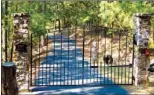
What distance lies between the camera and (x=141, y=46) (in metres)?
8.67

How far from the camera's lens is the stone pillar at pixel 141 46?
8625 mm

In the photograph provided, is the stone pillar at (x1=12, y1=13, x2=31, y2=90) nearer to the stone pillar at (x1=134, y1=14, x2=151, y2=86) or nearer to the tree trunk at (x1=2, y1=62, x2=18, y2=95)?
the tree trunk at (x1=2, y1=62, x2=18, y2=95)

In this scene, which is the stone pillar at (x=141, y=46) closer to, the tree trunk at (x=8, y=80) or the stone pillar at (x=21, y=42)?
the stone pillar at (x=21, y=42)

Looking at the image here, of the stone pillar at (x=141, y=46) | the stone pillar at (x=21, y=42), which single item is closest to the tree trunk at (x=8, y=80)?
the stone pillar at (x=21, y=42)

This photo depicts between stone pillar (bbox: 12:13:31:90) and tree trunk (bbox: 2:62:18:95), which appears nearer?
tree trunk (bbox: 2:62:18:95)

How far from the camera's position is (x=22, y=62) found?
8.29 meters

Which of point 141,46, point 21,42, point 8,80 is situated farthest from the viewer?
point 141,46

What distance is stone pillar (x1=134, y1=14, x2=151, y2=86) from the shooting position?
8625mm

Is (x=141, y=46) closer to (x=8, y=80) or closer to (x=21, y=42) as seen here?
(x=21, y=42)

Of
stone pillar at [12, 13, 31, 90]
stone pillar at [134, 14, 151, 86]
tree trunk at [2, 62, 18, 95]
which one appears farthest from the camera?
stone pillar at [134, 14, 151, 86]

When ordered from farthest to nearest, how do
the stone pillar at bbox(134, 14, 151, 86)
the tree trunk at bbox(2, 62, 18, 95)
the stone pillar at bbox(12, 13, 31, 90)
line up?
the stone pillar at bbox(134, 14, 151, 86)
the stone pillar at bbox(12, 13, 31, 90)
the tree trunk at bbox(2, 62, 18, 95)

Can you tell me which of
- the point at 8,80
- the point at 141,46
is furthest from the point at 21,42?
the point at 141,46

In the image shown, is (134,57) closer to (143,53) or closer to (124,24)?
(143,53)

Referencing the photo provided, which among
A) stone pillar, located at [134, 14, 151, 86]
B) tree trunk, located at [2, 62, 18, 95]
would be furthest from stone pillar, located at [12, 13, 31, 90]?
stone pillar, located at [134, 14, 151, 86]
